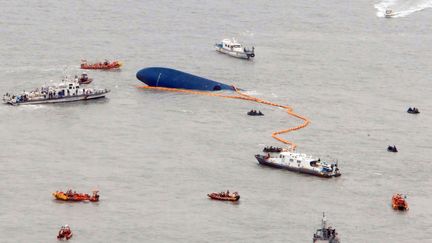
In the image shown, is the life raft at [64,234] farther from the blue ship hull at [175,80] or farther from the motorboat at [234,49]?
the motorboat at [234,49]

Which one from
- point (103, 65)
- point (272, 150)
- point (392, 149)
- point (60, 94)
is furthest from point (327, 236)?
point (103, 65)

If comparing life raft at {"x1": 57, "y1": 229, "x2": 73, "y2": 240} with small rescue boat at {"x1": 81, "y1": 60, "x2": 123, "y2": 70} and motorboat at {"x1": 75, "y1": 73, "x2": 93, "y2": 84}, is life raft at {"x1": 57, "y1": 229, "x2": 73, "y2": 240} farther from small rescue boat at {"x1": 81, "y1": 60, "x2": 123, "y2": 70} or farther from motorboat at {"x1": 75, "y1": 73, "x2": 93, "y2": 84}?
small rescue boat at {"x1": 81, "y1": 60, "x2": 123, "y2": 70}

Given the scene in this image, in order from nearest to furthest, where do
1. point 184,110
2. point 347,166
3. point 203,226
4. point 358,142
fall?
1. point 203,226
2. point 347,166
3. point 358,142
4. point 184,110

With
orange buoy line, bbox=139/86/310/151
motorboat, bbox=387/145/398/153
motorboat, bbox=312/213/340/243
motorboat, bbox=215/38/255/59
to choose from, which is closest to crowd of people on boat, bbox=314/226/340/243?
motorboat, bbox=312/213/340/243

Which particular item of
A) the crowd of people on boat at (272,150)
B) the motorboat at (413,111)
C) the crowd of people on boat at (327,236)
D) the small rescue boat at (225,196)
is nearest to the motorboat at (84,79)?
the crowd of people on boat at (272,150)

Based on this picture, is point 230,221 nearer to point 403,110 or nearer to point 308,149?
point 308,149

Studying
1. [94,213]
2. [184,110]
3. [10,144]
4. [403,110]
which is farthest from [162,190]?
[403,110]
